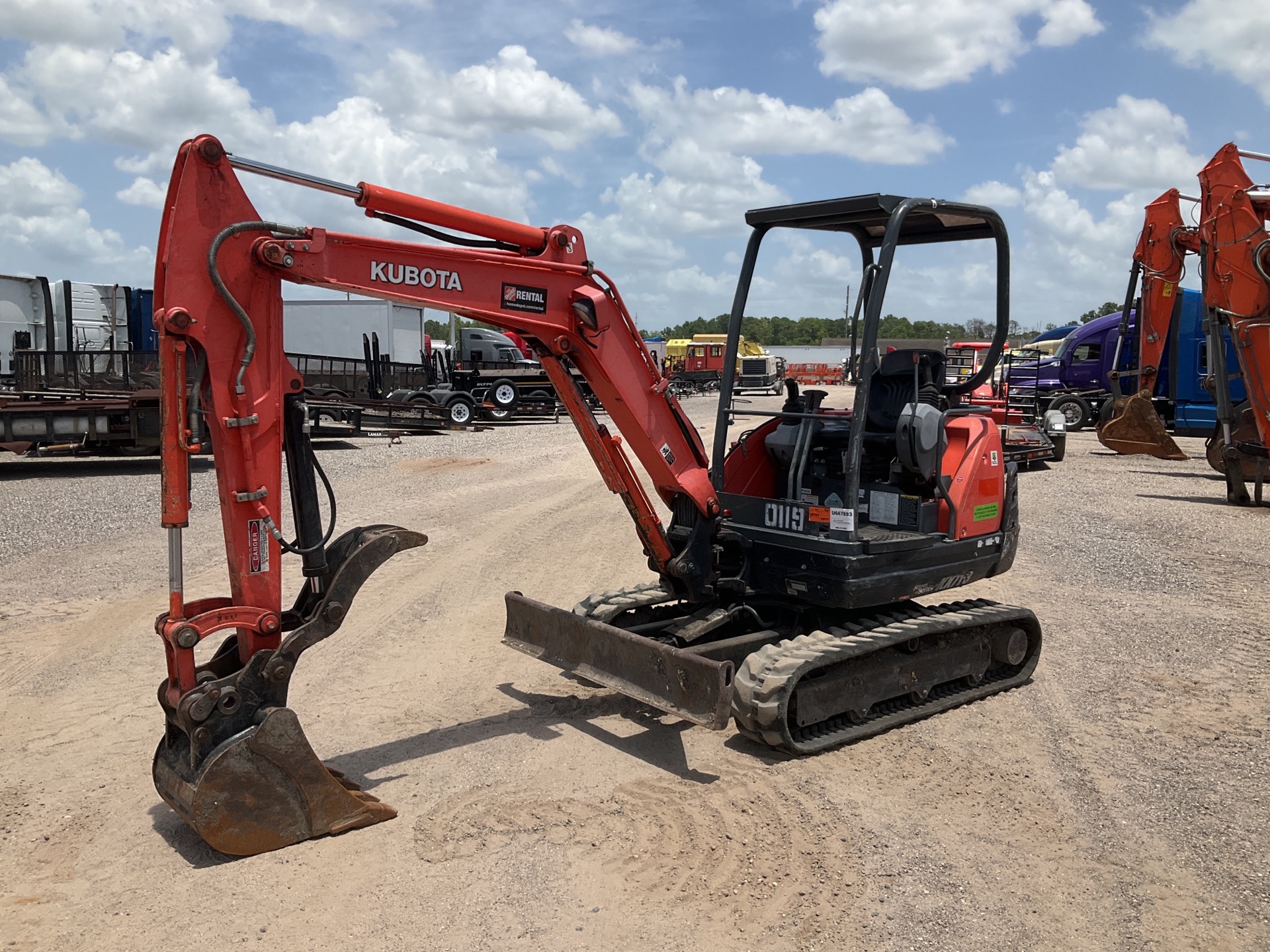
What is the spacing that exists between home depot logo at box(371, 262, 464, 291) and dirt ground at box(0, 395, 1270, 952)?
2.41 m

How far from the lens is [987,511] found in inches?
261

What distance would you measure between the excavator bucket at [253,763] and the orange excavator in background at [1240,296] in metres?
13.4

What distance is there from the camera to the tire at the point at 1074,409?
25828 mm

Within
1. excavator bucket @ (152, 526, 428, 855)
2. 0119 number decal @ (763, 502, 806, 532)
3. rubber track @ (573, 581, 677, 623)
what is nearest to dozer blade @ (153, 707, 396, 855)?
excavator bucket @ (152, 526, 428, 855)

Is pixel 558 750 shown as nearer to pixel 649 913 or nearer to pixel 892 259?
pixel 649 913

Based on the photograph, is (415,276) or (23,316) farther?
(23,316)

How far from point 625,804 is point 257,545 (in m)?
2.05

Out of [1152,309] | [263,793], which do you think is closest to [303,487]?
[263,793]

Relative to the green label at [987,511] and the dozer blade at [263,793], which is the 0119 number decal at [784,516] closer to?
the green label at [987,511]

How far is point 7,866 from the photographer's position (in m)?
4.15

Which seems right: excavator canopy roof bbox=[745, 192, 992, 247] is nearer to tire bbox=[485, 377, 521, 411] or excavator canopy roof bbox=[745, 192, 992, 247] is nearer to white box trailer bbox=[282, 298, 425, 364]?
tire bbox=[485, 377, 521, 411]

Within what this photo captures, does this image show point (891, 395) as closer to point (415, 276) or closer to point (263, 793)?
point (415, 276)

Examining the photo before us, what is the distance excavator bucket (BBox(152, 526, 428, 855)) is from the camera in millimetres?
4184

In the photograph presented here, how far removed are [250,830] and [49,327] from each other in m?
19.9
